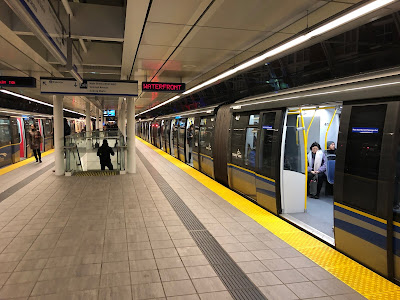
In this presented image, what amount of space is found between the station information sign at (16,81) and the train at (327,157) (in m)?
5.01

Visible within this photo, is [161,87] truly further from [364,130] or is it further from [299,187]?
[364,130]

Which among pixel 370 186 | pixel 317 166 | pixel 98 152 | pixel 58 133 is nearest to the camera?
pixel 370 186

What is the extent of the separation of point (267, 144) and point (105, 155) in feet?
20.0

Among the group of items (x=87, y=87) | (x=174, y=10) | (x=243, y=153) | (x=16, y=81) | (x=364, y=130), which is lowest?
(x=243, y=153)

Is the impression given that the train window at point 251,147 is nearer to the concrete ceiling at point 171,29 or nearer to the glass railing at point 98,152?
the concrete ceiling at point 171,29

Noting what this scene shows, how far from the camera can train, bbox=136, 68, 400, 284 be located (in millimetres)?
3062

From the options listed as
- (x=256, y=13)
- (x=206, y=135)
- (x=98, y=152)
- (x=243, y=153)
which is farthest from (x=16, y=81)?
(x=256, y=13)

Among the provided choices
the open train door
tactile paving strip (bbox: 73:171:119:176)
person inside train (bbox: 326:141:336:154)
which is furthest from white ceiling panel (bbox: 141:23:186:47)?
tactile paving strip (bbox: 73:171:119:176)

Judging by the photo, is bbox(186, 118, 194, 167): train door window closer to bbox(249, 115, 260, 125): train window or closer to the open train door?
bbox(249, 115, 260, 125): train window

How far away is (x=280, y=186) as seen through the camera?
210 inches

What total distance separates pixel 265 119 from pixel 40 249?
423 cm

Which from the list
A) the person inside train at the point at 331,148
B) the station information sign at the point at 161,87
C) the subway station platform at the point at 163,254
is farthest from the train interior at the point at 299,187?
the station information sign at the point at 161,87

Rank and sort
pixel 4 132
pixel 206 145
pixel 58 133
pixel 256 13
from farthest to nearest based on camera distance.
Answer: pixel 4 132 → pixel 206 145 → pixel 58 133 → pixel 256 13

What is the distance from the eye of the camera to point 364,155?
131 inches
